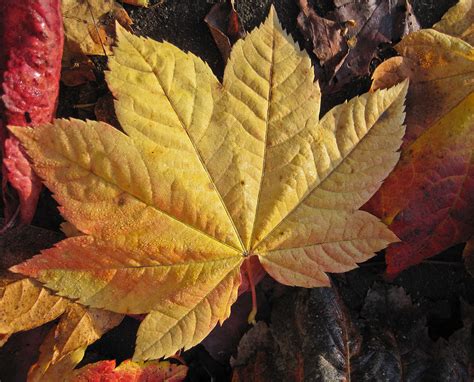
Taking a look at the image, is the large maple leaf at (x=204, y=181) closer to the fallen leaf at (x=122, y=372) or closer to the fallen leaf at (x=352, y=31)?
the fallen leaf at (x=122, y=372)

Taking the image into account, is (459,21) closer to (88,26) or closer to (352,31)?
(352,31)

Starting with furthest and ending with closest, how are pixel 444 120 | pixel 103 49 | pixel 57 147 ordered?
pixel 103 49
pixel 444 120
pixel 57 147

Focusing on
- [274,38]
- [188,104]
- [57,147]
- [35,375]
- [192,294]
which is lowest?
[35,375]

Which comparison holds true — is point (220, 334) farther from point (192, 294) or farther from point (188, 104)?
point (188, 104)

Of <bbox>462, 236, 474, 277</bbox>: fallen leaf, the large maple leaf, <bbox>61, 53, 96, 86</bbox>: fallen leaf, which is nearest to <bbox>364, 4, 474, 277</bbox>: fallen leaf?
<bbox>462, 236, 474, 277</bbox>: fallen leaf

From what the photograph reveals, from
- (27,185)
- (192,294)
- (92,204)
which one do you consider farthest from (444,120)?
(27,185)

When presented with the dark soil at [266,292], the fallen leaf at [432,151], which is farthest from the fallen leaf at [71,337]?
the fallen leaf at [432,151]
